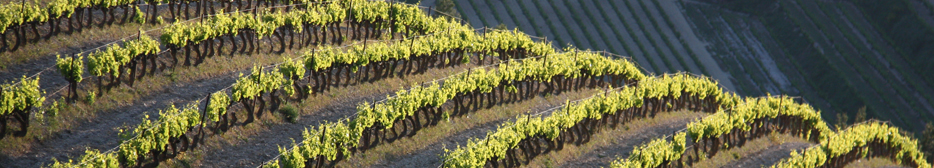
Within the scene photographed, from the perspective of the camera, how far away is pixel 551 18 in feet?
173

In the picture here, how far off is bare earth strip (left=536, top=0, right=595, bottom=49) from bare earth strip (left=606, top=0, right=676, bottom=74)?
314 cm

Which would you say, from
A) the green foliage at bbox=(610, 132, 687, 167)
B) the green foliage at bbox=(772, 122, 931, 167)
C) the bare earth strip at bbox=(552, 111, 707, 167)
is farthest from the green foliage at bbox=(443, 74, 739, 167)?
the green foliage at bbox=(772, 122, 931, 167)

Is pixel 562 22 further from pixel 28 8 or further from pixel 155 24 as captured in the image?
pixel 28 8

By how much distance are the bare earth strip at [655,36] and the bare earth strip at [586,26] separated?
10.1 ft

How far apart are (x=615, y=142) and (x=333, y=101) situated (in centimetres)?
896

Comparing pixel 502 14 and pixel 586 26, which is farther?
pixel 586 26

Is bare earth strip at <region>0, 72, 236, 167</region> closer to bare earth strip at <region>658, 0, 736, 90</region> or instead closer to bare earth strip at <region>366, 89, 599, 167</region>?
bare earth strip at <region>366, 89, 599, 167</region>

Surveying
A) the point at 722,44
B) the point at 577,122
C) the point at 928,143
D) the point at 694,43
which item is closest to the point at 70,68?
the point at 577,122

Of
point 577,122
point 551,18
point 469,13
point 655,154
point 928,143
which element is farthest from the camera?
point 551,18

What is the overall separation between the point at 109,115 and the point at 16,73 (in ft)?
9.74

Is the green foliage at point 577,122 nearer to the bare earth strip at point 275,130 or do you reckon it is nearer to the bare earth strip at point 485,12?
the bare earth strip at point 275,130

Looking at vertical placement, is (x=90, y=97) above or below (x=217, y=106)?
below

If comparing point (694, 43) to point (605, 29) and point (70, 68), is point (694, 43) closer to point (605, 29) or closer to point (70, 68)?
point (605, 29)

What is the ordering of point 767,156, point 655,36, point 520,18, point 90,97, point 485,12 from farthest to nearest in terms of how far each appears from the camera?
1. point 655,36
2. point 520,18
3. point 485,12
4. point 767,156
5. point 90,97
